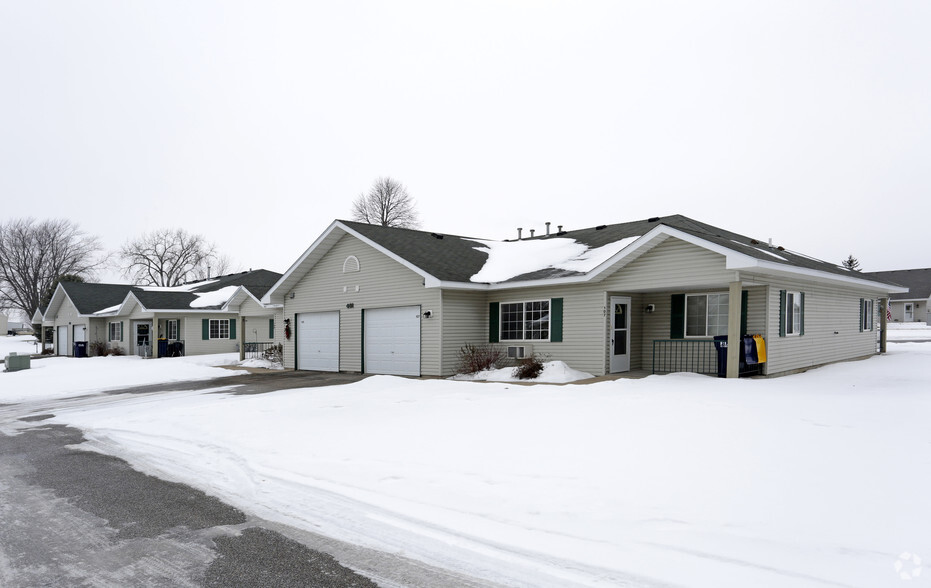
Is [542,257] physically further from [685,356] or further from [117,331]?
[117,331]

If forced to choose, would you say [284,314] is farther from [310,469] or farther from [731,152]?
[731,152]

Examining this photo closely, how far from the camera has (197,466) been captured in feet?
24.5

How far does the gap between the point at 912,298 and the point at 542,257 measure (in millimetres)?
50243

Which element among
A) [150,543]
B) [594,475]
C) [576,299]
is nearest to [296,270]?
[576,299]

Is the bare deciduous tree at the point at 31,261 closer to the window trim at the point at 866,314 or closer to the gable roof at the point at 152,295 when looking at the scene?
the gable roof at the point at 152,295

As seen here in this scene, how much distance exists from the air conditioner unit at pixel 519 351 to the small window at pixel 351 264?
616 centimetres

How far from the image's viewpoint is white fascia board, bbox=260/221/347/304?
63.9 ft

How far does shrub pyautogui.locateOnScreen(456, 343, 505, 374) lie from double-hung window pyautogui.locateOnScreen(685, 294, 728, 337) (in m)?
5.27

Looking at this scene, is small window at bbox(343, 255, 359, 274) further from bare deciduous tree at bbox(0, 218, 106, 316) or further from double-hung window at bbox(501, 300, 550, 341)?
bare deciduous tree at bbox(0, 218, 106, 316)

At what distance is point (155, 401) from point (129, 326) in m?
22.8

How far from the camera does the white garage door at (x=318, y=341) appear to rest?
20.6m

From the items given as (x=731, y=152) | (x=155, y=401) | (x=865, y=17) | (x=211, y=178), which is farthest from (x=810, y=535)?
(x=211, y=178)

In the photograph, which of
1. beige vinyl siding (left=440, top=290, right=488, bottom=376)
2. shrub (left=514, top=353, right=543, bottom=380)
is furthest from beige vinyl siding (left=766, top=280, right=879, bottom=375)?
beige vinyl siding (left=440, top=290, right=488, bottom=376)

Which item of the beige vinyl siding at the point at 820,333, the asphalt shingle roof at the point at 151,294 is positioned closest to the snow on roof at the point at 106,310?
the asphalt shingle roof at the point at 151,294
